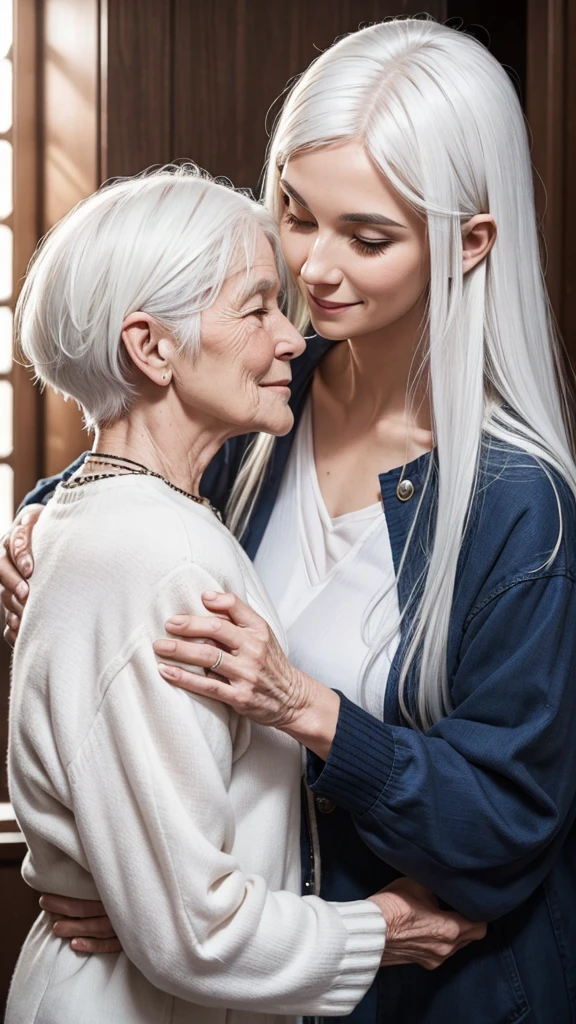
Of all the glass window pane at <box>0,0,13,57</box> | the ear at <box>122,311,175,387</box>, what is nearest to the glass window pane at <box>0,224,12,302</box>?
the glass window pane at <box>0,0,13,57</box>

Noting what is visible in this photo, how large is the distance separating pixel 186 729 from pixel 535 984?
2.43 feet

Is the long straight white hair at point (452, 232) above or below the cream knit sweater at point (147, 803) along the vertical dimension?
above

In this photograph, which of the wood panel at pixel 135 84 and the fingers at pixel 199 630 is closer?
the fingers at pixel 199 630

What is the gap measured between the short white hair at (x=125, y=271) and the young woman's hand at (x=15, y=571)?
0.37 meters

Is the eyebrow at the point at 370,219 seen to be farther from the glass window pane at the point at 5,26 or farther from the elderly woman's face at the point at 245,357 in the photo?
the glass window pane at the point at 5,26

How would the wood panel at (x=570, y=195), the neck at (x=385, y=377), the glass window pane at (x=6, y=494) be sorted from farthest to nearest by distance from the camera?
the glass window pane at (x=6, y=494) → the wood panel at (x=570, y=195) → the neck at (x=385, y=377)

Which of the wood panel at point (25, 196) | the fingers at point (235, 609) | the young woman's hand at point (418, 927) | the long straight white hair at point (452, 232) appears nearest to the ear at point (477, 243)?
the long straight white hair at point (452, 232)

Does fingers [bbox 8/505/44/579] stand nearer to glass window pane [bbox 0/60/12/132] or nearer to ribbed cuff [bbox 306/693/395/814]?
ribbed cuff [bbox 306/693/395/814]

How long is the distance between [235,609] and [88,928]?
436 millimetres

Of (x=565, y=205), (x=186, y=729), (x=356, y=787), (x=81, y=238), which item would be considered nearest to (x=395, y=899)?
(x=356, y=787)

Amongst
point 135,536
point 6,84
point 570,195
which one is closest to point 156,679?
point 135,536

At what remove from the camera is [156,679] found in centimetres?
115

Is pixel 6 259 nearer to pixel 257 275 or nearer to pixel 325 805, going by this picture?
pixel 257 275

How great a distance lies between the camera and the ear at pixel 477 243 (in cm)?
157
